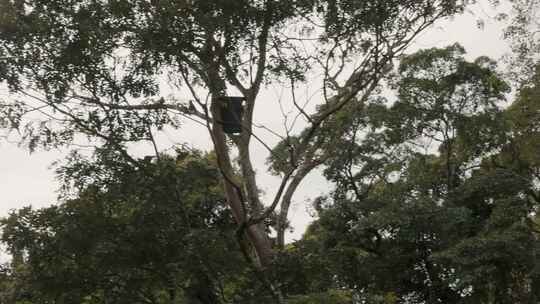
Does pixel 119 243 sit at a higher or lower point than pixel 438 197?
lower

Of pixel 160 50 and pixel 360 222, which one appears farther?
pixel 360 222

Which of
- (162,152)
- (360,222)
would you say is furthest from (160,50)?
(360,222)

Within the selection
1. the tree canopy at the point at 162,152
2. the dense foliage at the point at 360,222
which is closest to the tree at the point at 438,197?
the dense foliage at the point at 360,222

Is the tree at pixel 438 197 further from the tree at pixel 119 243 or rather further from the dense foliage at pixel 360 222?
the tree at pixel 119 243

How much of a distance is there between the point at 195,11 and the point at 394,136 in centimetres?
807

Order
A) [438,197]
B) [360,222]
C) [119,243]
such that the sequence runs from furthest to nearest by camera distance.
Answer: [438,197] < [360,222] < [119,243]

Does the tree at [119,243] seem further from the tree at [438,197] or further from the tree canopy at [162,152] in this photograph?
the tree at [438,197]

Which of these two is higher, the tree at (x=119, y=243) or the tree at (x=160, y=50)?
the tree at (x=160, y=50)

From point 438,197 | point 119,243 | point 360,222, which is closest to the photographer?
point 119,243

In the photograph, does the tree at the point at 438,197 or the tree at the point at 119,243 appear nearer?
the tree at the point at 119,243

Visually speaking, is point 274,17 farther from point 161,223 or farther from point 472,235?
point 472,235

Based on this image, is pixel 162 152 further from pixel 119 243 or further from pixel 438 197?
pixel 438 197

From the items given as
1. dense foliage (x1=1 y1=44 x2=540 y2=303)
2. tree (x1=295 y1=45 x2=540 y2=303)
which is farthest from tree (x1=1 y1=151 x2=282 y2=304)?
tree (x1=295 y1=45 x2=540 y2=303)

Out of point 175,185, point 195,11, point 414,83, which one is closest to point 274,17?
point 195,11
